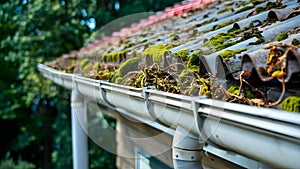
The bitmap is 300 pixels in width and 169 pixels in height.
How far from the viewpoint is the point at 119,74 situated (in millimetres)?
1813

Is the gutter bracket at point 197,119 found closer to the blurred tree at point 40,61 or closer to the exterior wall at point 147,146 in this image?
the exterior wall at point 147,146

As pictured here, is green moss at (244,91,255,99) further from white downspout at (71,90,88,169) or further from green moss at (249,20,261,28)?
white downspout at (71,90,88,169)

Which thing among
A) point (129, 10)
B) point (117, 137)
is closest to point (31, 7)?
point (129, 10)

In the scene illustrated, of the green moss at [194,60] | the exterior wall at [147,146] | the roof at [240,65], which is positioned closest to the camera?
the roof at [240,65]

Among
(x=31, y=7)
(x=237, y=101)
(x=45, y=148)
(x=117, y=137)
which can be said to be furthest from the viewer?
(x=45, y=148)

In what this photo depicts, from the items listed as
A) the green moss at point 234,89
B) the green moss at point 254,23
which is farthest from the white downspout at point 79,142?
the green moss at point 234,89

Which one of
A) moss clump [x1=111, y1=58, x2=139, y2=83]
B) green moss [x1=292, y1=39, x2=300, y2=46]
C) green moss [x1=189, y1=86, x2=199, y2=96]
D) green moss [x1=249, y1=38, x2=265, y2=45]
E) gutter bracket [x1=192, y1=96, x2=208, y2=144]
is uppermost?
green moss [x1=249, y1=38, x2=265, y2=45]

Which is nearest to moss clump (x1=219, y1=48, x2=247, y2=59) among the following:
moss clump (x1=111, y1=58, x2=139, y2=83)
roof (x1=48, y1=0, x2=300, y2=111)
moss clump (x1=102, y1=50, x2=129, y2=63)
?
roof (x1=48, y1=0, x2=300, y2=111)

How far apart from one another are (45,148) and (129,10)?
349 cm

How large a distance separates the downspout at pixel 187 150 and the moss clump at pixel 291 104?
0.46m

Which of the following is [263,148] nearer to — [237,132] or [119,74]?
[237,132]

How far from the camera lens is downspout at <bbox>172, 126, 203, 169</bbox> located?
1.23m

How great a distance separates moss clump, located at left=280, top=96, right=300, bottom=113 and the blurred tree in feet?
20.6

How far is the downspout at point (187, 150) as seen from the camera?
1228 millimetres
